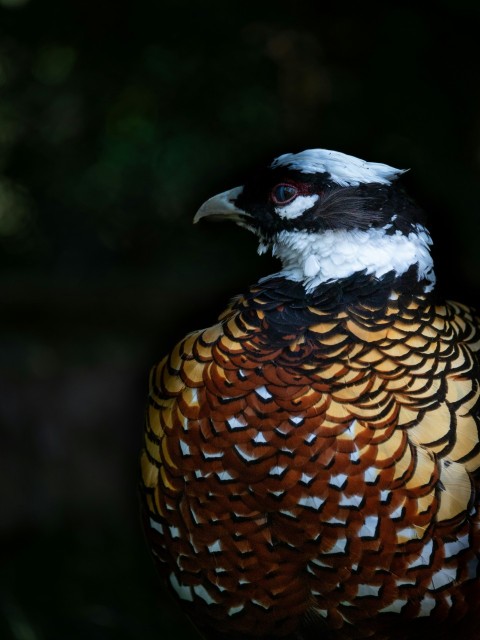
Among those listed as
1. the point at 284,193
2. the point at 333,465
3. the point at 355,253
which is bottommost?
the point at 333,465

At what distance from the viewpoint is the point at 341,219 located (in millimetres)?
1792

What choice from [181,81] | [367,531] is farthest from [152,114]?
[367,531]

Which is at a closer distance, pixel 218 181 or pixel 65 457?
pixel 218 181

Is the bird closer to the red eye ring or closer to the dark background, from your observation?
the red eye ring

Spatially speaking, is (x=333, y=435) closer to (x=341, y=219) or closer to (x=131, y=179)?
(x=341, y=219)

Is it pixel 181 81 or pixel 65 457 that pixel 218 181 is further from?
pixel 65 457

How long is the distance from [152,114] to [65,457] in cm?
162

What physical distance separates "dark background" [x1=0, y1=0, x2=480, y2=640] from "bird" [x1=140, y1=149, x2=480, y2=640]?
95 cm

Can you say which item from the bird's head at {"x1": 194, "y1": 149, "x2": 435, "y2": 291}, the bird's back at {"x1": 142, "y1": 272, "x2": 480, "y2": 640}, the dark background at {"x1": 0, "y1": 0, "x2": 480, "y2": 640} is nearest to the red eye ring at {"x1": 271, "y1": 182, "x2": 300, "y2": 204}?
the bird's head at {"x1": 194, "y1": 149, "x2": 435, "y2": 291}

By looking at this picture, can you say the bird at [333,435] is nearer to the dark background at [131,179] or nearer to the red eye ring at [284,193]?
the red eye ring at [284,193]

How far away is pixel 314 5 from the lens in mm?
3348

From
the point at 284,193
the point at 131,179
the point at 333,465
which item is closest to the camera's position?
the point at 333,465

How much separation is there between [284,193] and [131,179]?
1.79 meters

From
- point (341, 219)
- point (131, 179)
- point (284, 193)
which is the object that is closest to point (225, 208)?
point (284, 193)
